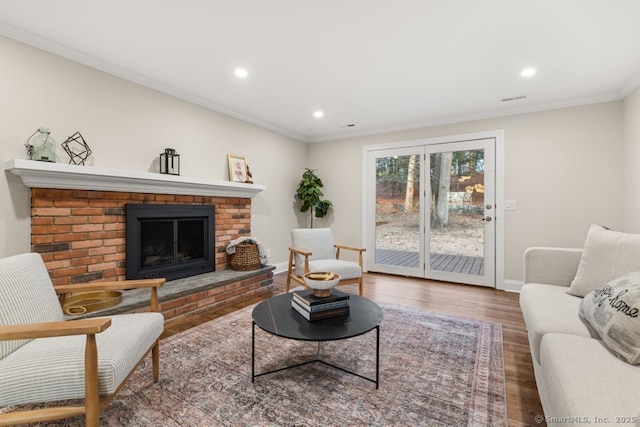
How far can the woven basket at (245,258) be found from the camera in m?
3.63

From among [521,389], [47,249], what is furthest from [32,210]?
[521,389]

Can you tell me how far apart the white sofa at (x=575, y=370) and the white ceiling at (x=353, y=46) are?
184 centimetres

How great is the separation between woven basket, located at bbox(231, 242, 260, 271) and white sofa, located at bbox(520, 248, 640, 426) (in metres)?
2.78

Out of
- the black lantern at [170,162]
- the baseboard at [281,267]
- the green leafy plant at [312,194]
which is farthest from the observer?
the green leafy plant at [312,194]

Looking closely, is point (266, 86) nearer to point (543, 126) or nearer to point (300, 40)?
point (300, 40)

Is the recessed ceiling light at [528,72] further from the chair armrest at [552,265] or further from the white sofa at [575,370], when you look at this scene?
the white sofa at [575,370]

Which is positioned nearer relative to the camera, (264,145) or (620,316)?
(620,316)

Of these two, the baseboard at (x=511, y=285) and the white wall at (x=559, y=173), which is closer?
the white wall at (x=559, y=173)

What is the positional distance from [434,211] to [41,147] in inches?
168

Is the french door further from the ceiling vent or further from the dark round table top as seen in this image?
the dark round table top

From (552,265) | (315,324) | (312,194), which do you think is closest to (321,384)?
(315,324)

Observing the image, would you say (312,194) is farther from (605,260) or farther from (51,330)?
(51,330)

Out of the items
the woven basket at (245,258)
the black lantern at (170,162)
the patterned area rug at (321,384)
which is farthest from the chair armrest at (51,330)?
the woven basket at (245,258)

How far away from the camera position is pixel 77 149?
2.56 meters
